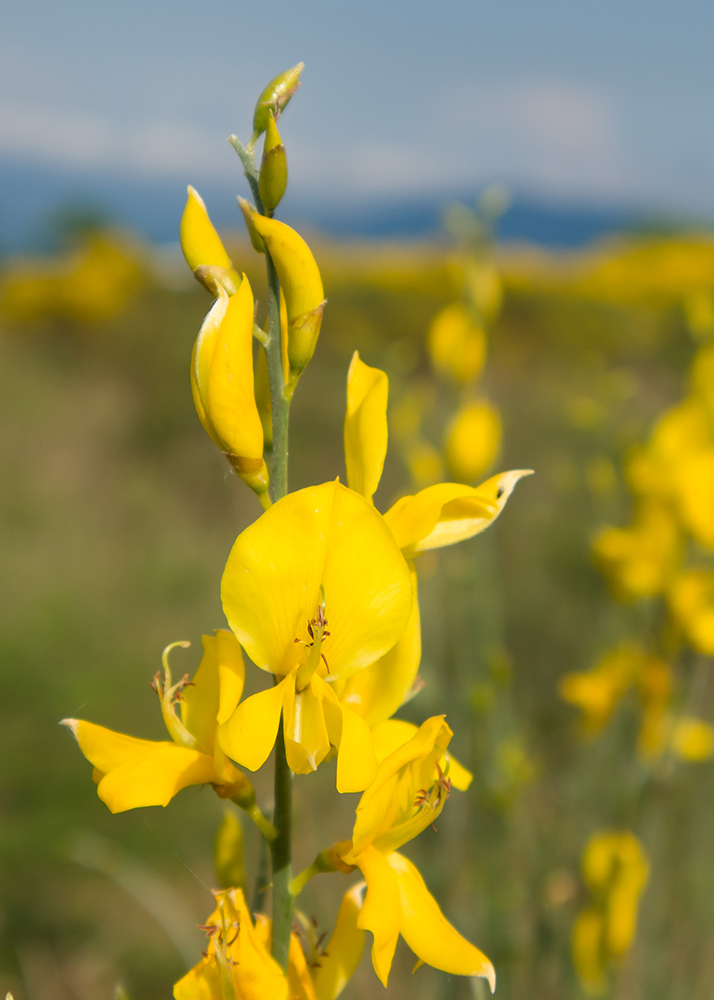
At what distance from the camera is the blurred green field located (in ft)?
4.49

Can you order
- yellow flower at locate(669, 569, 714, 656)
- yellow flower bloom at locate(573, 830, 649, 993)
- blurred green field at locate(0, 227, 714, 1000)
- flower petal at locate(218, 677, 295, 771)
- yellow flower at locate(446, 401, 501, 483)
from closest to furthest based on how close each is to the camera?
1. flower petal at locate(218, 677, 295, 771)
2. yellow flower bloom at locate(573, 830, 649, 993)
3. yellow flower at locate(669, 569, 714, 656)
4. yellow flower at locate(446, 401, 501, 483)
5. blurred green field at locate(0, 227, 714, 1000)

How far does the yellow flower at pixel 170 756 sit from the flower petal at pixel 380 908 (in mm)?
69

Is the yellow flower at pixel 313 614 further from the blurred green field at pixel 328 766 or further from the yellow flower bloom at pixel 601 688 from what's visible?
the yellow flower bloom at pixel 601 688

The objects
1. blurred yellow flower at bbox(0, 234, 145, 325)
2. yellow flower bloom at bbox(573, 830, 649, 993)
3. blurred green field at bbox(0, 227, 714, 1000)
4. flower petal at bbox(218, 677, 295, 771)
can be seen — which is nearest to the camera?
flower petal at bbox(218, 677, 295, 771)

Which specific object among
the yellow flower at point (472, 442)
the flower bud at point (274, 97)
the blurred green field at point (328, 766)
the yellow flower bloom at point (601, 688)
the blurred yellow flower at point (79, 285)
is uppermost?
the blurred yellow flower at point (79, 285)

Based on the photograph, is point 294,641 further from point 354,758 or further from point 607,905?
point 607,905

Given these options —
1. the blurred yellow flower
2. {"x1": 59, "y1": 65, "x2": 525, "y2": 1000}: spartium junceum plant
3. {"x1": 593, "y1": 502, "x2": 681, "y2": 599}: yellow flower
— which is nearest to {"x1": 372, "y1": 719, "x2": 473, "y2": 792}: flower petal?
{"x1": 59, "y1": 65, "x2": 525, "y2": 1000}: spartium junceum plant

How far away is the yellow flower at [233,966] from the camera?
1.24 feet

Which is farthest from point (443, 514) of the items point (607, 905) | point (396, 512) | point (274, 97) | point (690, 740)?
point (690, 740)

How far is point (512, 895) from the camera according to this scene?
144cm

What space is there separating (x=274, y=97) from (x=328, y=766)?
59 centimetres

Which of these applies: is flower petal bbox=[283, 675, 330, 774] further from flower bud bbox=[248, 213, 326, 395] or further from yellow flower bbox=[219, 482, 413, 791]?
flower bud bbox=[248, 213, 326, 395]

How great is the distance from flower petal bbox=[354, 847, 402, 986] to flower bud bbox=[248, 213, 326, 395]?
0.83 feet

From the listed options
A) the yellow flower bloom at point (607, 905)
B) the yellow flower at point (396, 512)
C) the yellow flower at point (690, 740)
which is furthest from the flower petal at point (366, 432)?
the yellow flower at point (690, 740)
